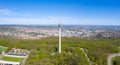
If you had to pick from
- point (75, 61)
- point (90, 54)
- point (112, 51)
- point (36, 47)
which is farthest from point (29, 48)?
point (112, 51)

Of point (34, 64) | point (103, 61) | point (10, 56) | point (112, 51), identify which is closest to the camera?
point (34, 64)

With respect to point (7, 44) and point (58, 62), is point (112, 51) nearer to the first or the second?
point (58, 62)

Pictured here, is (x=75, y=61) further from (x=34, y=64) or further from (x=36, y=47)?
(x=36, y=47)

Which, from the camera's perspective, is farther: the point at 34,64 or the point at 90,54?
the point at 90,54

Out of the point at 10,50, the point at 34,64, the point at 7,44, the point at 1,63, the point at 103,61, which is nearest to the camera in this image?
the point at 34,64

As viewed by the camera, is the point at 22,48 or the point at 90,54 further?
the point at 22,48

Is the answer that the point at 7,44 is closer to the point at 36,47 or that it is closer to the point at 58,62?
the point at 36,47

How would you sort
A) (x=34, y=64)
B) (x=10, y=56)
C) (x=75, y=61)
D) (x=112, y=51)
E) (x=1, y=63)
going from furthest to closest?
(x=112, y=51), (x=10, y=56), (x=1, y=63), (x=75, y=61), (x=34, y=64)

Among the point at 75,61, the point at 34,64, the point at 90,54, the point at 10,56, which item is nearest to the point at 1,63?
the point at 10,56

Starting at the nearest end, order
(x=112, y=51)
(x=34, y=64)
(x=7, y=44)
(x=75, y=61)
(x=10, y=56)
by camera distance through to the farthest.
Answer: (x=34, y=64), (x=75, y=61), (x=10, y=56), (x=112, y=51), (x=7, y=44)
